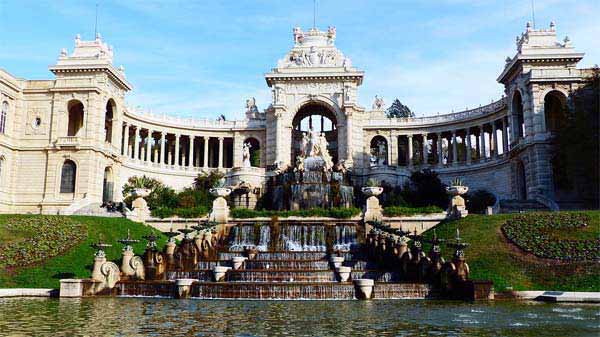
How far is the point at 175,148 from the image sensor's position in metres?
75.9

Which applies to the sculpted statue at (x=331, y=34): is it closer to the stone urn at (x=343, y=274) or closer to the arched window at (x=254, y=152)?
the arched window at (x=254, y=152)

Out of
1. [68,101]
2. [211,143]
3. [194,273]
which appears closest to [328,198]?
[194,273]

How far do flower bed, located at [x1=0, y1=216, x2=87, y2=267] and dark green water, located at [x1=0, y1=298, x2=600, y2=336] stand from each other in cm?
842

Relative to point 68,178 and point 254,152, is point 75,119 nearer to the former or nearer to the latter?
point 68,178

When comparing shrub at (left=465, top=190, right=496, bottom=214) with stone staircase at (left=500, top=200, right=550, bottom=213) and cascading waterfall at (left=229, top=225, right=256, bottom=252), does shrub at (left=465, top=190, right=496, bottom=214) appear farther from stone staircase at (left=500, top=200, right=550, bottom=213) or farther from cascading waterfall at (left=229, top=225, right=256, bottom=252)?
cascading waterfall at (left=229, top=225, right=256, bottom=252)

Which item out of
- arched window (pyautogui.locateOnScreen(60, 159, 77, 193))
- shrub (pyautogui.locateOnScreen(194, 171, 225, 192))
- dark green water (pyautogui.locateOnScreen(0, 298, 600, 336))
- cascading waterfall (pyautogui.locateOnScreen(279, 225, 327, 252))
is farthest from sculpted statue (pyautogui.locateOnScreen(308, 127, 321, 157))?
dark green water (pyautogui.locateOnScreen(0, 298, 600, 336))

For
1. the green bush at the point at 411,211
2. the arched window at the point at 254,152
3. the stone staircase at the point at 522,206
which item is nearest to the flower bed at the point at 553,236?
the green bush at the point at 411,211

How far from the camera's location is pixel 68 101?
56.9 m

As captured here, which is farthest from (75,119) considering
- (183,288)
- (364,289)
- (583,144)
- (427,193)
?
(583,144)

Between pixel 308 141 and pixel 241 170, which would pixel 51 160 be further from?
pixel 308 141

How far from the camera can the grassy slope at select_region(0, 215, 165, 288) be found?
24.0 meters

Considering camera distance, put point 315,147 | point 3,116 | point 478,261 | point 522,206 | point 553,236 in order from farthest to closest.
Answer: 1. point 315,147
2. point 3,116
3. point 522,206
4. point 553,236
5. point 478,261

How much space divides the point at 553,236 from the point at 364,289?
1352 cm

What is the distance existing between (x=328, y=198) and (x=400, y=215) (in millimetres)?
11453
